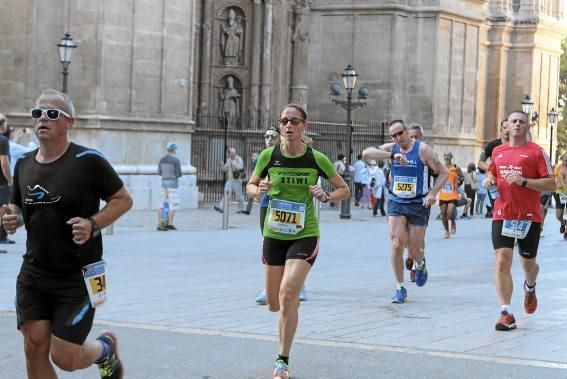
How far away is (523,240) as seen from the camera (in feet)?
37.4

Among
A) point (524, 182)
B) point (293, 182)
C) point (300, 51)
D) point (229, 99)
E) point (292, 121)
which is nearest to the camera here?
point (292, 121)

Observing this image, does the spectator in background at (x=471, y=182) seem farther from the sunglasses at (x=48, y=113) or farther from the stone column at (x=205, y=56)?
the sunglasses at (x=48, y=113)

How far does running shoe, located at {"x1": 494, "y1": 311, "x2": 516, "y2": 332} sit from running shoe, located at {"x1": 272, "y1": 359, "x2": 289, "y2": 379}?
314 centimetres

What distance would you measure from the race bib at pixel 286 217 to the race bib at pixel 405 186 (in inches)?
170

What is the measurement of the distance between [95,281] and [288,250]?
2.78 metres

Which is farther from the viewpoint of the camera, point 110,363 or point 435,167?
point 435,167

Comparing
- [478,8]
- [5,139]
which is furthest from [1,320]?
[478,8]

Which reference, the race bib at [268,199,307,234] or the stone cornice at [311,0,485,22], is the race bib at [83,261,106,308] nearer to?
the race bib at [268,199,307,234]

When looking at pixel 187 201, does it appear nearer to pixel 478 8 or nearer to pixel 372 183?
pixel 372 183

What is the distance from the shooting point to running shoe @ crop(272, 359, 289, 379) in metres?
8.46

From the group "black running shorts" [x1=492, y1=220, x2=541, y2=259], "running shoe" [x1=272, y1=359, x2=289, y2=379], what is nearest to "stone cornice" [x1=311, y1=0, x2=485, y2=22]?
"black running shorts" [x1=492, y1=220, x2=541, y2=259]

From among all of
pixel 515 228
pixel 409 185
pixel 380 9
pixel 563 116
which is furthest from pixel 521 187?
pixel 563 116

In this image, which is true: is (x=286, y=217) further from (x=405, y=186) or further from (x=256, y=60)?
(x=256, y=60)

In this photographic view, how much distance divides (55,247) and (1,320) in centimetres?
453
